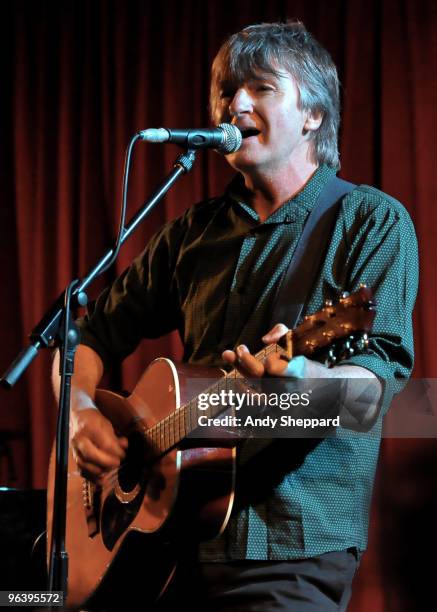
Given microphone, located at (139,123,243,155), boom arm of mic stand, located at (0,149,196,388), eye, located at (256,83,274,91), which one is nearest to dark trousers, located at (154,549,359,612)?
boom arm of mic stand, located at (0,149,196,388)

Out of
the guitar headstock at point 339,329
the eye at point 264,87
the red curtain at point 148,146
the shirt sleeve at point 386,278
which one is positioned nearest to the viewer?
the guitar headstock at point 339,329

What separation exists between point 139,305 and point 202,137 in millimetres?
701

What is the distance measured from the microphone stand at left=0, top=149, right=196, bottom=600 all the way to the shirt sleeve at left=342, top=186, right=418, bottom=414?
52 cm

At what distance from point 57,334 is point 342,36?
2.02 meters

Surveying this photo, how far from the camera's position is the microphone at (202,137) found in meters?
1.87

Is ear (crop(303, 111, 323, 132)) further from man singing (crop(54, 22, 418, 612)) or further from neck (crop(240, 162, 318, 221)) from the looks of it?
neck (crop(240, 162, 318, 221))

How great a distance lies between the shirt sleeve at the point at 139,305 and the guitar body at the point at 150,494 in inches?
8.4

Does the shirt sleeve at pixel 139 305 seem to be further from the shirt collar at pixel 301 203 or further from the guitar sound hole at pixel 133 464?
the guitar sound hole at pixel 133 464

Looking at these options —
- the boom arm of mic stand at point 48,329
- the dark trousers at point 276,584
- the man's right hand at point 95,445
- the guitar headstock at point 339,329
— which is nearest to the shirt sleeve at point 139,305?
the man's right hand at point 95,445

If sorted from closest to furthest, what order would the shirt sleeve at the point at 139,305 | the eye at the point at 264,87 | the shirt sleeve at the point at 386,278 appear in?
1. the shirt sleeve at the point at 386,278
2. the eye at the point at 264,87
3. the shirt sleeve at the point at 139,305

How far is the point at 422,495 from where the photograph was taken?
296cm

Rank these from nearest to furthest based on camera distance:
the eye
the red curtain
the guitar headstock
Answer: the guitar headstock
the eye
the red curtain

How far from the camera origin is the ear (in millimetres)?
2301

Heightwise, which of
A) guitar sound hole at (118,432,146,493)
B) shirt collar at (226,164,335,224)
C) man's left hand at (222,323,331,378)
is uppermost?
shirt collar at (226,164,335,224)
